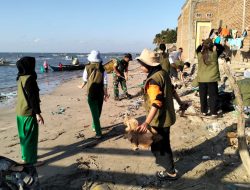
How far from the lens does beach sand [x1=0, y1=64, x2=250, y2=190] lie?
488 cm

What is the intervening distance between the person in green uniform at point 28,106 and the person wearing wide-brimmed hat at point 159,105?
1.90 m

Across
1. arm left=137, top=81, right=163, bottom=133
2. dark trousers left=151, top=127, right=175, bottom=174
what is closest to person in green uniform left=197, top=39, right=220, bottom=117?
dark trousers left=151, top=127, right=175, bottom=174

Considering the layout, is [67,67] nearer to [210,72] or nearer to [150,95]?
[210,72]

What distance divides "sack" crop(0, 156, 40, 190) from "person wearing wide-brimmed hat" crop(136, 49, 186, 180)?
1445mm

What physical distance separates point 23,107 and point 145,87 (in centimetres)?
219

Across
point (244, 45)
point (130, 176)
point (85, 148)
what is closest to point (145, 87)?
point (130, 176)

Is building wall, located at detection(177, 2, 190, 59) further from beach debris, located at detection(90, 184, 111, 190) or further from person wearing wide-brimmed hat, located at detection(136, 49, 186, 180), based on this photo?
beach debris, located at detection(90, 184, 111, 190)

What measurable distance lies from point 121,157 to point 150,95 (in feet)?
6.67

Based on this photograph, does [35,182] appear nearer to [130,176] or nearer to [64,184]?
[64,184]

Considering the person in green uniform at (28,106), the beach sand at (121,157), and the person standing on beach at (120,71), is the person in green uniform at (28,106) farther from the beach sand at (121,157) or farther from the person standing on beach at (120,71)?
the person standing on beach at (120,71)

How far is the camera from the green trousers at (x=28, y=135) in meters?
5.52

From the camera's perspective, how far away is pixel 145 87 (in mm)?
4453

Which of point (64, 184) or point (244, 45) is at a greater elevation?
point (244, 45)

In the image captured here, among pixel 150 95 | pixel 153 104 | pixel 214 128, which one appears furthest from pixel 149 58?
pixel 214 128
